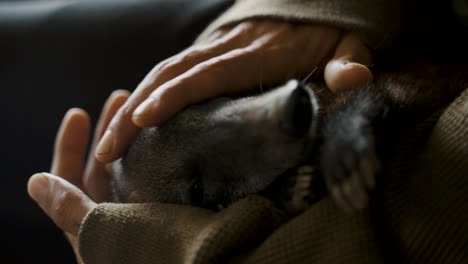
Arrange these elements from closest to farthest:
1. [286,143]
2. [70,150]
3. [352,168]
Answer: [352,168]
[286,143]
[70,150]

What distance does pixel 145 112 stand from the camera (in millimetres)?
976

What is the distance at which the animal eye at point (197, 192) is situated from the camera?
3.28 ft

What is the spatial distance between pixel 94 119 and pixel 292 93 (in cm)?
122

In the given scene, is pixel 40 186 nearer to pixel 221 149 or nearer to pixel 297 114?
pixel 221 149

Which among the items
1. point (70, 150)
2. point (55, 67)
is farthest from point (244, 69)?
point (55, 67)

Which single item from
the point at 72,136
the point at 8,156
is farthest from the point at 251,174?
the point at 8,156

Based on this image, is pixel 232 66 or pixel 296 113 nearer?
pixel 296 113

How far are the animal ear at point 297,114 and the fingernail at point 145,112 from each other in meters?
0.28

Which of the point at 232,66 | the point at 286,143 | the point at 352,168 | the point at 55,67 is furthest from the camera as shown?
the point at 55,67

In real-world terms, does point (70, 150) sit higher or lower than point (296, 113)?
lower

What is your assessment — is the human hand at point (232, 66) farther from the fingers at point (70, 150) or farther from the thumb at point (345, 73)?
the fingers at point (70, 150)

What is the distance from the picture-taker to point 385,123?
2.83 feet

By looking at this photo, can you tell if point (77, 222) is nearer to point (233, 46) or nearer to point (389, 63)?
point (233, 46)

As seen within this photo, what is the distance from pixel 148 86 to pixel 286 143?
416 mm
